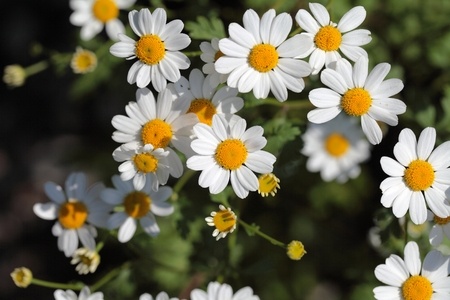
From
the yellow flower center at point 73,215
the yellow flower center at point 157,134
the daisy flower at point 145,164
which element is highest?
the yellow flower center at point 157,134

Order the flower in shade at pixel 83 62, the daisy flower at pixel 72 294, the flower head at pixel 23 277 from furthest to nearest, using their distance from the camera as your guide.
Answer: the flower in shade at pixel 83 62 → the flower head at pixel 23 277 → the daisy flower at pixel 72 294

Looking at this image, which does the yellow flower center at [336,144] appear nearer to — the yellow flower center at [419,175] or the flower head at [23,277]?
the yellow flower center at [419,175]

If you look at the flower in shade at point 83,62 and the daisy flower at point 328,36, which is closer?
the daisy flower at point 328,36

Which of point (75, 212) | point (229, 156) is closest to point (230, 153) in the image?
point (229, 156)

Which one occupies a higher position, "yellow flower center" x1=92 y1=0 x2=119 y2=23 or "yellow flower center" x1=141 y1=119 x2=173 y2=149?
"yellow flower center" x1=92 y1=0 x2=119 y2=23

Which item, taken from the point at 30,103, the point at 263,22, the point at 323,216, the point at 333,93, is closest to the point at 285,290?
the point at 323,216

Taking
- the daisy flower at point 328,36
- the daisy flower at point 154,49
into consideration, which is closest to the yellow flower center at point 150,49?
the daisy flower at point 154,49

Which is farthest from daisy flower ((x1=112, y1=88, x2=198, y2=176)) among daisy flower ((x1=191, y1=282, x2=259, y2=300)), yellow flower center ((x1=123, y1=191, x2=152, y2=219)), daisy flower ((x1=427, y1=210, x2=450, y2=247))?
daisy flower ((x1=427, y1=210, x2=450, y2=247))

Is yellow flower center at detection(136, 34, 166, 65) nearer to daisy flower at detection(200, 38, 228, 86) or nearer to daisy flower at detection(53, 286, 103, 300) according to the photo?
daisy flower at detection(200, 38, 228, 86)
